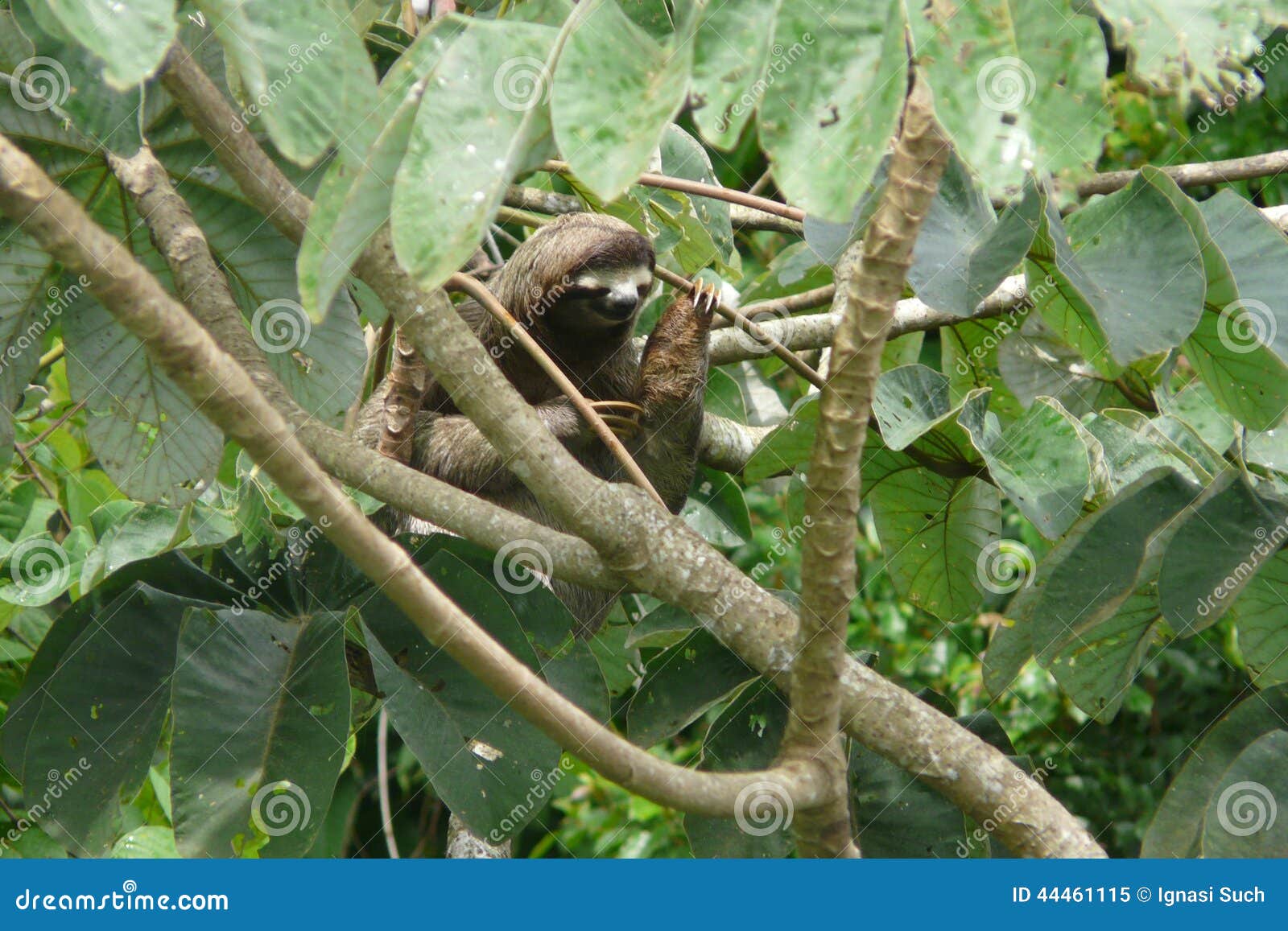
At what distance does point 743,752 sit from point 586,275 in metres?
1.73

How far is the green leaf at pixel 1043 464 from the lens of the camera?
231 centimetres

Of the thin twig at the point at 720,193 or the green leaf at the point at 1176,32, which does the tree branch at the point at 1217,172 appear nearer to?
the thin twig at the point at 720,193

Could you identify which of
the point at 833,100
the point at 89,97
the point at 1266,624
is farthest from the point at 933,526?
the point at 89,97

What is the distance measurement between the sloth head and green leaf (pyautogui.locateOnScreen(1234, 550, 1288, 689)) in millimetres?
1916

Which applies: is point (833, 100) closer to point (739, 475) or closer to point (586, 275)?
point (739, 475)

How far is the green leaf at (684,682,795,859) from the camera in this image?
2.34 metres

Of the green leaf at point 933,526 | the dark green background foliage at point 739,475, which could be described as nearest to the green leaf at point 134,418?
the dark green background foliage at point 739,475

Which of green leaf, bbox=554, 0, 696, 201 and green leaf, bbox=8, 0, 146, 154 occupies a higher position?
green leaf, bbox=554, 0, 696, 201

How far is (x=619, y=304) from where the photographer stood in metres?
3.53

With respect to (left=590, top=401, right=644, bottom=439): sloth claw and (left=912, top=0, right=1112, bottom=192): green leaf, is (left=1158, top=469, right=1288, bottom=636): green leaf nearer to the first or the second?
(left=912, top=0, right=1112, bottom=192): green leaf

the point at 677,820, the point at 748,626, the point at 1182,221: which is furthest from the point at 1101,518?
the point at 677,820

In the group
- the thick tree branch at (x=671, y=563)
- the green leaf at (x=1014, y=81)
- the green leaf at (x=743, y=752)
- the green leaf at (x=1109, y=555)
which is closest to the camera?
the green leaf at (x=1014, y=81)

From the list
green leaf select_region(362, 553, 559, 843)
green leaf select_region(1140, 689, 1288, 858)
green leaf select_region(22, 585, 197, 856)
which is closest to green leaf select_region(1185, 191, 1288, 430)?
green leaf select_region(1140, 689, 1288, 858)

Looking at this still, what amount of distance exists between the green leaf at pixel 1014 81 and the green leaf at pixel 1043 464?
3.84ft
